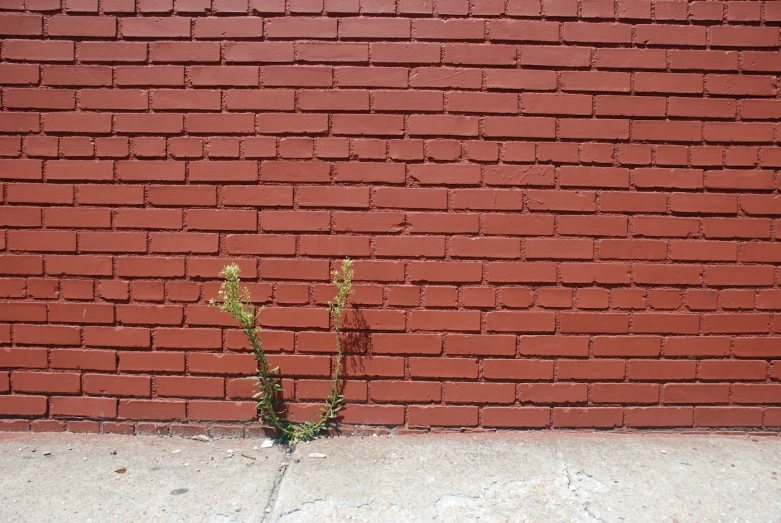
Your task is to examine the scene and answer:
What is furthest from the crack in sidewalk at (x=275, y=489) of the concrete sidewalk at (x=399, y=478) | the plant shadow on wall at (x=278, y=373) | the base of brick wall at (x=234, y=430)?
the base of brick wall at (x=234, y=430)

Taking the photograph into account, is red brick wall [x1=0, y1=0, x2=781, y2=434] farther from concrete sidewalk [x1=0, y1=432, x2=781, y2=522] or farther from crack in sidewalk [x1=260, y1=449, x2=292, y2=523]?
crack in sidewalk [x1=260, y1=449, x2=292, y2=523]

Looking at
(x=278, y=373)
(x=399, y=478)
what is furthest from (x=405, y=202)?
(x=399, y=478)

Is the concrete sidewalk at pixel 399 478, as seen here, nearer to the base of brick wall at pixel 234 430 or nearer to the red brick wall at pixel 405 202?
the base of brick wall at pixel 234 430

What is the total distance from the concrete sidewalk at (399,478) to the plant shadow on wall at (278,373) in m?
0.10

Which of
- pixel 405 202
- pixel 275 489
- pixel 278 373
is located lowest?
pixel 275 489

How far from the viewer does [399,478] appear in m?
2.41

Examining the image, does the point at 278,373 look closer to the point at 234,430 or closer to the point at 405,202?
the point at 234,430

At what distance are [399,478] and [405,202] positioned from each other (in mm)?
1266

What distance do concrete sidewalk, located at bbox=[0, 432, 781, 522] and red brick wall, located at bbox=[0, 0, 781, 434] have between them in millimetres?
163

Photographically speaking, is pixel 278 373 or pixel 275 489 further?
pixel 278 373

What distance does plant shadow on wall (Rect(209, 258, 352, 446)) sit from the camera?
8.77ft

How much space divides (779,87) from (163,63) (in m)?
3.03

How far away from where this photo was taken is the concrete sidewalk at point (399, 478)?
2.20 meters

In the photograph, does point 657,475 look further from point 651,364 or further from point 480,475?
point 480,475
